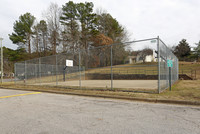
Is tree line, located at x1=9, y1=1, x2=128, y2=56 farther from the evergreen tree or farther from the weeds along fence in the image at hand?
the evergreen tree

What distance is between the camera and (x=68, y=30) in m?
36.5

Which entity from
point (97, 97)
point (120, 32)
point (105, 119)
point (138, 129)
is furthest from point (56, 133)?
point (120, 32)

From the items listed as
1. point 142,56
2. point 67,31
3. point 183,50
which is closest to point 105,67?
point 142,56

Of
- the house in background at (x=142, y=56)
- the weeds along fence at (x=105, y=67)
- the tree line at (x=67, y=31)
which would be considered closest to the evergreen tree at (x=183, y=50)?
the tree line at (x=67, y=31)

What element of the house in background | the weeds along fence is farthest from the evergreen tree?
the house in background

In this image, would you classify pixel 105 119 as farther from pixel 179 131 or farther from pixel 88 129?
pixel 179 131

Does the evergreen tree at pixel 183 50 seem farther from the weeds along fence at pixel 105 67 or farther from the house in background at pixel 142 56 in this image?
the house in background at pixel 142 56

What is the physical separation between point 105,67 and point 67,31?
2773cm

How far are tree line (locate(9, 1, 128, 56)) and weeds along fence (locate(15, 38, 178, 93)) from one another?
16491 millimetres

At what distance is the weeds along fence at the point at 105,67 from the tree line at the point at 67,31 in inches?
649

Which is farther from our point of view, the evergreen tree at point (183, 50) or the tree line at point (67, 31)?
the evergreen tree at point (183, 50)

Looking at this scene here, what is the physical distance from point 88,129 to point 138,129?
116 cm

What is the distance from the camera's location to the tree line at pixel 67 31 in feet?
118

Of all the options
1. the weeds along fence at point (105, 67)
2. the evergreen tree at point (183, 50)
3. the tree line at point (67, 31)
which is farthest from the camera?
the evergreen tree at point (183, 50)
